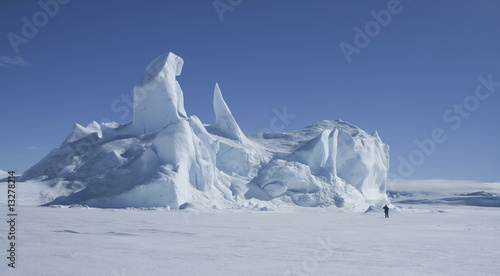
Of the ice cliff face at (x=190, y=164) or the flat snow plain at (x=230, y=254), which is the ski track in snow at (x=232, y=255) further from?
the ice cliff face at (x=190, y=164)

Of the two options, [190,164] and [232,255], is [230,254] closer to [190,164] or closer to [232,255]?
[232,255]

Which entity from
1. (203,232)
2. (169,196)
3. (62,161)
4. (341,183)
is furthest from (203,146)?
(203,232)

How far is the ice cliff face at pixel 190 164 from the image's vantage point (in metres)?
21.1

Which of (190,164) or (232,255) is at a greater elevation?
(190,164)

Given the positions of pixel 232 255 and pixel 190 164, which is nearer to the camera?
pixel 232 255

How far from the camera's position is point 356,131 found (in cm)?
3759

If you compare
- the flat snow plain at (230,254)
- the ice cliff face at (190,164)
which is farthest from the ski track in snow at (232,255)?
the ice cliff face at (190,164)

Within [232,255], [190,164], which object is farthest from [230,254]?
[190,164]

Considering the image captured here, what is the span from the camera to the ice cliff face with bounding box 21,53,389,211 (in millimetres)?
21125

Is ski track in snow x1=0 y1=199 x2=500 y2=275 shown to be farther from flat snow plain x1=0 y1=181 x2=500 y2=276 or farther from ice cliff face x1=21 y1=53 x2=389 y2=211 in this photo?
ice cliff face x1=21 y1=53 x2=389 y2=211

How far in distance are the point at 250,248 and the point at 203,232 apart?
8.80 feet

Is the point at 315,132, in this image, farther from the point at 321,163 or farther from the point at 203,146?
the point at 203,146

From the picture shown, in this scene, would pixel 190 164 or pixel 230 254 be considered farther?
pixel 190 164

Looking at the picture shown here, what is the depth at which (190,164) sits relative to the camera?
2316 centimetres
